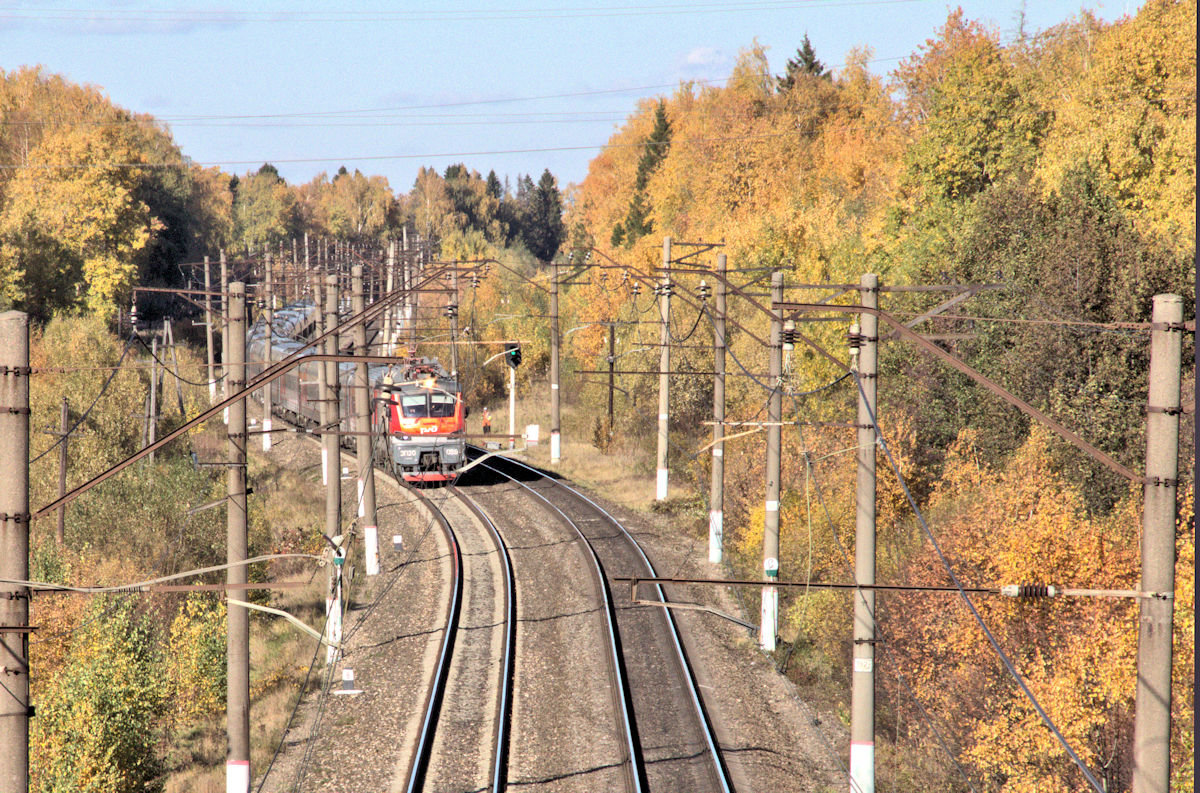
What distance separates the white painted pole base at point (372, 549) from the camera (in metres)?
25.2

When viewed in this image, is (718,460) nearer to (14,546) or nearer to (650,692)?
(650,692)

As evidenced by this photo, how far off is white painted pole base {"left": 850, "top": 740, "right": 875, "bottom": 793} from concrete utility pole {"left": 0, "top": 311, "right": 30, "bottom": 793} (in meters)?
8.79

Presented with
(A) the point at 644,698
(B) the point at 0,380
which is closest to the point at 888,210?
(A) the point at 644,698

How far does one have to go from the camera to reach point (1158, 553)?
7031 millimetres

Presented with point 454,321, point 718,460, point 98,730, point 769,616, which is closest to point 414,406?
point 454,321

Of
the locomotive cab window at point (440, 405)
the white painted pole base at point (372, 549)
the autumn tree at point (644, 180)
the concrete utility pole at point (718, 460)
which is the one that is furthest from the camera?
the autumn tree at point (644, 180)

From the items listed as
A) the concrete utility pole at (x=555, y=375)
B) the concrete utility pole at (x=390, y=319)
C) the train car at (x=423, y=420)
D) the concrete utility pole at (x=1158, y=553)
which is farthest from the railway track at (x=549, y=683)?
the concrete utility pole at (x=390, y=319)

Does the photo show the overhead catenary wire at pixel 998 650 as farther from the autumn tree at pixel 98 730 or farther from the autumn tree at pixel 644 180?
the autumn tree at pixel 644 180

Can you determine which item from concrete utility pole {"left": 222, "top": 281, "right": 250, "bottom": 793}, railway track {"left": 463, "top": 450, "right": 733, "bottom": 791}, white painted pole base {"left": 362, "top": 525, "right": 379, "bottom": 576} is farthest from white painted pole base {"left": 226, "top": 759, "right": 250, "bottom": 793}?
white painted pole base {"left": 362, "top": 525, "right": 379, "bottom": 576}

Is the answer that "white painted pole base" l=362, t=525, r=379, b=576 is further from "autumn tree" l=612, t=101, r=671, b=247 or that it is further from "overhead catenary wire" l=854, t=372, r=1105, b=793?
"autumn tree" l=612, t=101, r=671, b=247

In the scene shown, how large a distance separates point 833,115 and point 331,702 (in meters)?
55.3

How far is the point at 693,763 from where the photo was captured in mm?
15078

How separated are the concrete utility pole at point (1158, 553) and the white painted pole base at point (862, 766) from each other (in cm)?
569

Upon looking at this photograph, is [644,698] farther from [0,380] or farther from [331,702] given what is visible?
[0,380]
